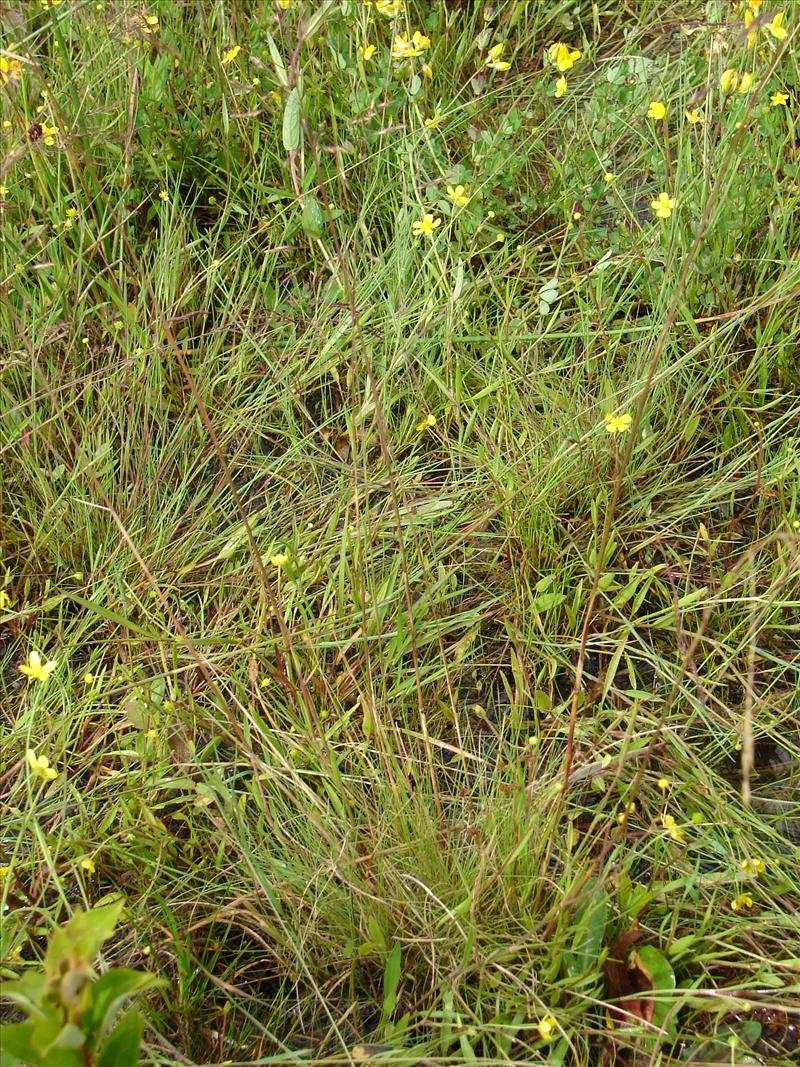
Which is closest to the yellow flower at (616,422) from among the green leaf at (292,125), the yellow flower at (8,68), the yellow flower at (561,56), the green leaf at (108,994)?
the green leaf at (292,125)

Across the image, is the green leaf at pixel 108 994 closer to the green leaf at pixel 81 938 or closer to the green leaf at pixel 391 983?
the green leaf at pixel 81 938

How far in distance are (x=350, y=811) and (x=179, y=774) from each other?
30 centimetres

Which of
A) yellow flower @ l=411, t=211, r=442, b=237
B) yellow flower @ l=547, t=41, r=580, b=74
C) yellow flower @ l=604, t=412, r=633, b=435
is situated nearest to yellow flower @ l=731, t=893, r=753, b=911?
yellow flower @ l=604, t=412, r=633, b=435

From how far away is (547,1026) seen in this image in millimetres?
1184

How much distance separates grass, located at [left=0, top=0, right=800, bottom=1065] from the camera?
1308mm

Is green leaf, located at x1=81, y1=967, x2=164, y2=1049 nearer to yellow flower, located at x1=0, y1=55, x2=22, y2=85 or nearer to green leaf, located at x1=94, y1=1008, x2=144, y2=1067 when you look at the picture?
green leaf, located at x1=94, y1=1008, x2=144, y2=1067

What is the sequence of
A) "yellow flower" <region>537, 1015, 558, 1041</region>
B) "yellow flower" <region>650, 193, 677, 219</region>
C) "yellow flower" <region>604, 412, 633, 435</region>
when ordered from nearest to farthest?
1. "yellow flower" <region>537, 1015, 558, 1041</region>
2. "yellow flower" <region>604, 412, 633, 435</region>
3. "yellow flower" <region>650, 193, 677, 219</region>

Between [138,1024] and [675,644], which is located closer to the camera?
[138,1024]

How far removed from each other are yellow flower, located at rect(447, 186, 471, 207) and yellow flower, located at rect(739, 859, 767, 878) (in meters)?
1.31

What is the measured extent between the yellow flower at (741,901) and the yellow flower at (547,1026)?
300 mm

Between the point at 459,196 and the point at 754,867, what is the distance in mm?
1364

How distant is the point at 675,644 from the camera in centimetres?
164

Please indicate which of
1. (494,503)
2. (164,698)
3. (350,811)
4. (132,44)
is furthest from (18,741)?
(132,44)

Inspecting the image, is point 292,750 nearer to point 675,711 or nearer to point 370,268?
point 675,711
